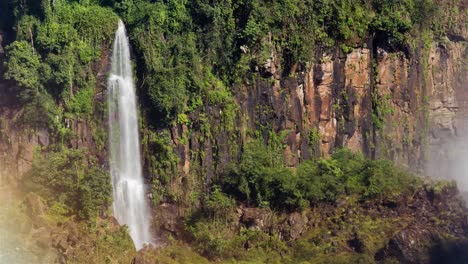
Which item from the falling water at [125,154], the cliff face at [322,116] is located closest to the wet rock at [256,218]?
the cliff face at [322,116]

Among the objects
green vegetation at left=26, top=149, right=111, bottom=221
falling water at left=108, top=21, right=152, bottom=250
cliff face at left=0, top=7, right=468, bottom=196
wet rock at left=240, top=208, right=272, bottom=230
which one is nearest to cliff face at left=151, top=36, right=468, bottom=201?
cliff face at left=0, top=7, right=468, bottom=196

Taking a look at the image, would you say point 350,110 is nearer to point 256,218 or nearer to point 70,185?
point 256,218

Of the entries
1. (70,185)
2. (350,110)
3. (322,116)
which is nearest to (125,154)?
(70,185)

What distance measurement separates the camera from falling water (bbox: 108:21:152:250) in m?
27.4

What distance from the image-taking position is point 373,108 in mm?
32438

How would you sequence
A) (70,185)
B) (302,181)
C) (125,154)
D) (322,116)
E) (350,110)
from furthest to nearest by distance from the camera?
1. (350,110)
2. (322,116)
3. (302,181)
4. (125,154)
5. (70,185)

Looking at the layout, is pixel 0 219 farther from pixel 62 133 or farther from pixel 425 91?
pixel 425 91

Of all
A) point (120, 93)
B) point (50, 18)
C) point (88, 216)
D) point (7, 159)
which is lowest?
point (88, 216)

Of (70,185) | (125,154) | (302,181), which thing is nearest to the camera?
(70,185)

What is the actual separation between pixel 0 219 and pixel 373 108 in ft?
50.4

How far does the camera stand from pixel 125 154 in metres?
27.6

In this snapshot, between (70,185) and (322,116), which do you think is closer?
(70,185)

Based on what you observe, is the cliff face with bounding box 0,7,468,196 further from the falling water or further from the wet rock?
the wet rock

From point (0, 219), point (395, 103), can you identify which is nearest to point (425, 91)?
point (395, 103)
